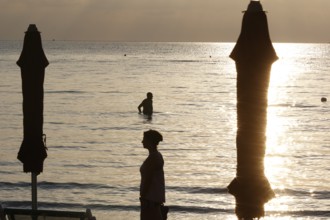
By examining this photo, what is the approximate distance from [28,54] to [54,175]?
13.3 m

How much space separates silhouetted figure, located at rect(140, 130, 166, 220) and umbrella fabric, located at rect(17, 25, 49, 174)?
11.7 ft

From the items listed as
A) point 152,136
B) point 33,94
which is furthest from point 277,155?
point 152,136

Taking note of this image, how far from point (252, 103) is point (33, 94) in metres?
4.80

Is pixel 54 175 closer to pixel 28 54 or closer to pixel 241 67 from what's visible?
pixel 28 54

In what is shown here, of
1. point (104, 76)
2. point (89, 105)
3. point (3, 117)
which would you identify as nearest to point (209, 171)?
point (3, 117)

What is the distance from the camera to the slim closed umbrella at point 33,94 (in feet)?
43.2

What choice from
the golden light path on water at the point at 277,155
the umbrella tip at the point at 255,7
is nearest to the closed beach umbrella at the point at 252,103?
the umbrella tip at the point at 255,7

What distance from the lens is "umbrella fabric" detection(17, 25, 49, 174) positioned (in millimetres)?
13164

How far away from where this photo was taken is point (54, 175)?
26.0m

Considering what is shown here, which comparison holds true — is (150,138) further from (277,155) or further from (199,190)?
(277,155)

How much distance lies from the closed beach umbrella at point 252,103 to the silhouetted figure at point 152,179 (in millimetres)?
1003

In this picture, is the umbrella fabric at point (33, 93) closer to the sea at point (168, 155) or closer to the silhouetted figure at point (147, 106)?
the sea at point (168, 155)

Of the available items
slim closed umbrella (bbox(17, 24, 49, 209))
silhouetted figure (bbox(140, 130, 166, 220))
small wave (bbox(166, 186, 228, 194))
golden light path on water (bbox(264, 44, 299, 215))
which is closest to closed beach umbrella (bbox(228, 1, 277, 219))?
silhouetted figure (bbox(140, 130, 166, 220))

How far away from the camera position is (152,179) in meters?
10.3
